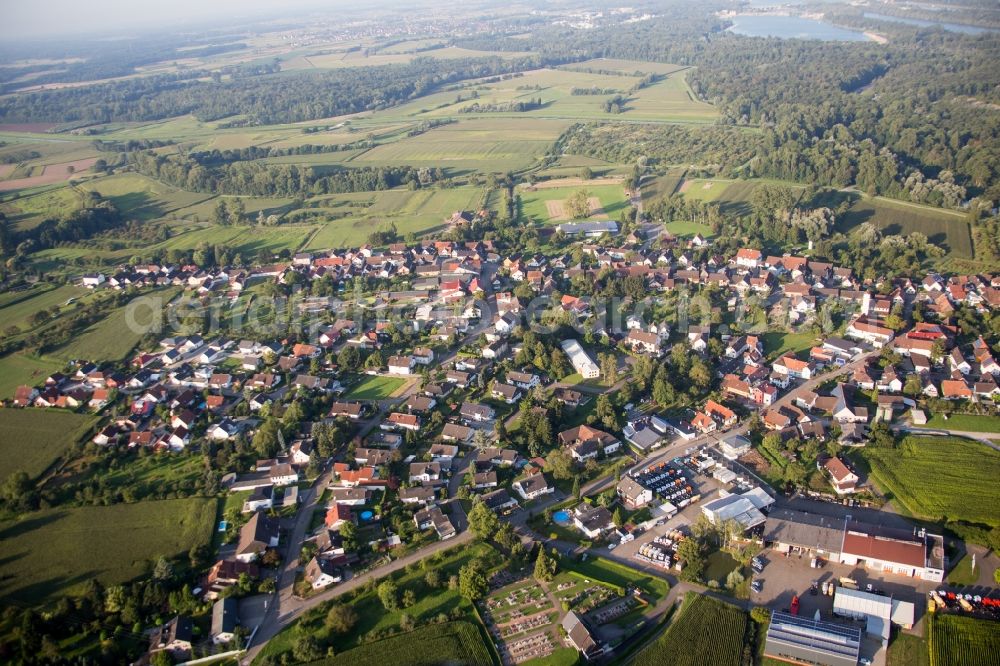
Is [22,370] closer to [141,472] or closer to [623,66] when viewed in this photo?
[141,472]

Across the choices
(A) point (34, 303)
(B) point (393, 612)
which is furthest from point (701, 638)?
(A) point (34, 303)

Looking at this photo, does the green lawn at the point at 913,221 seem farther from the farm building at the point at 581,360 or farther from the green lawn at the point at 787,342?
the farm building at the point at 581,360

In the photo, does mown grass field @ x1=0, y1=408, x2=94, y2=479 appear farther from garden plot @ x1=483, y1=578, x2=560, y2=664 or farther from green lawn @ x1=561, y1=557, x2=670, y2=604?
green lawn @ x1=561, y1=557, x2=670, y2=604

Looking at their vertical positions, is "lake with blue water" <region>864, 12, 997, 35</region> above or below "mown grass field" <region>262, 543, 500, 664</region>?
above

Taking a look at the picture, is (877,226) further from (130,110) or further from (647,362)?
(130,110)

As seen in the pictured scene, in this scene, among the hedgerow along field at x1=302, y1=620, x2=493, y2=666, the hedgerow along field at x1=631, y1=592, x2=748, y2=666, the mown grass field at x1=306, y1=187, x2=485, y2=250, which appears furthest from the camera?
the mown grass field at x1=306, y1=187, x2=485, y2=250

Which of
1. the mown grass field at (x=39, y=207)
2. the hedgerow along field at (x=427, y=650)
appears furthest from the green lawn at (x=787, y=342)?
the mown grass field at (x=39, y=207)

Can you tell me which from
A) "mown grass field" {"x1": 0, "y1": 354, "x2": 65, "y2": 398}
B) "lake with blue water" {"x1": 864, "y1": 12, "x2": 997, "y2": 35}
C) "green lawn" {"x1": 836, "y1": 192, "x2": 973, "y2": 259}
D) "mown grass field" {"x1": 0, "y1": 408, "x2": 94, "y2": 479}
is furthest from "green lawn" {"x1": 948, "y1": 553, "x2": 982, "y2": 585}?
"lake with blue water" {"x1": 864, "y1": 12, "x2": 997, "y2": 35}

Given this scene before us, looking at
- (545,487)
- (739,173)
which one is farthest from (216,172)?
(545,487)
